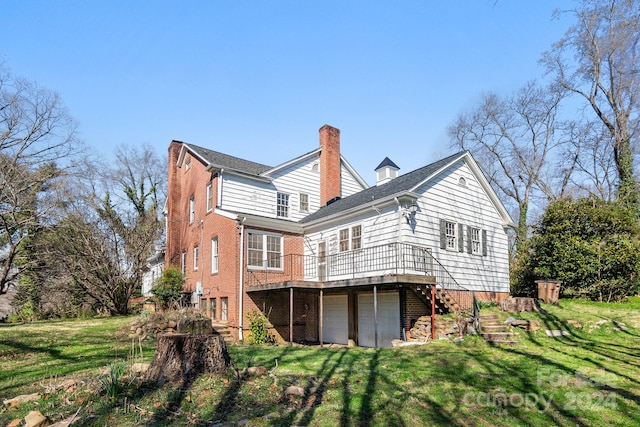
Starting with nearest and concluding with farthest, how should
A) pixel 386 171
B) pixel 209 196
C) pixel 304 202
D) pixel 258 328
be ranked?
pixel 258 328, pixel 386 171, pixel 209 196, pixel 304 202

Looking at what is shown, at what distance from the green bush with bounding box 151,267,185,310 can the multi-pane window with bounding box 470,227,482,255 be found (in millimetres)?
12868

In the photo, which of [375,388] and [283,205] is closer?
[375,388]

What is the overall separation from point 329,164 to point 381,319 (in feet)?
30.6

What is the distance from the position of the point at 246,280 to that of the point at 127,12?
34.3 feet

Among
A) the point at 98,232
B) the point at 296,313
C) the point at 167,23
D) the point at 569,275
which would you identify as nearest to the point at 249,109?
the point at 167,23

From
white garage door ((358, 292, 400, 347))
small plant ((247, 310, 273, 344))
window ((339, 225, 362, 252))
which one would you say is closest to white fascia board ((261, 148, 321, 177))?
window ((339, 225, 362, 252))

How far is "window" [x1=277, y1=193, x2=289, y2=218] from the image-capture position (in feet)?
66.4

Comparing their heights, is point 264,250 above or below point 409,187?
below

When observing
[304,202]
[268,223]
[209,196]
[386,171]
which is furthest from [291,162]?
[386,171]

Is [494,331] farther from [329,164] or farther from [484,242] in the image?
[329,164]

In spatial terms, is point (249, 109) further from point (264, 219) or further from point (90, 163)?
point (90, 163)

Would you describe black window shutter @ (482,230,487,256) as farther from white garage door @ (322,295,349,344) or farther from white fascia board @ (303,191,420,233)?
white garage door @ (322,295,349,344)

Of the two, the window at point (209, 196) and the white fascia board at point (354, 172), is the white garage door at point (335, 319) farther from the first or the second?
the white fascia board at point (354, 172)

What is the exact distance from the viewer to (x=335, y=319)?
17.5 meters
